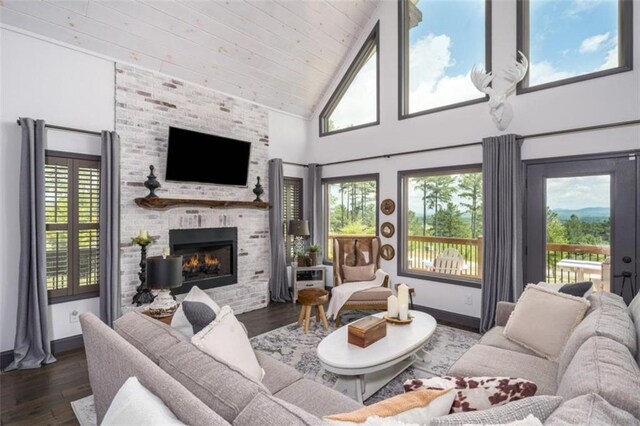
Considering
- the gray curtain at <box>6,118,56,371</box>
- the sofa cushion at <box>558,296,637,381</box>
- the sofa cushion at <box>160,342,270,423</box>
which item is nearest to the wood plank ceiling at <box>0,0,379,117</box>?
the gray curtain at <box>6,118,56,371</box>

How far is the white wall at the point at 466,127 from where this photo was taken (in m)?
3.40

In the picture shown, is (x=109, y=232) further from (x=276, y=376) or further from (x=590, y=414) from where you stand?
(x=590, y=414)

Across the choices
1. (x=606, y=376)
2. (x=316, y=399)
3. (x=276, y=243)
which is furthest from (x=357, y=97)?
(x=606, y=376)

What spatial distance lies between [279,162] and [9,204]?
3.34 metres

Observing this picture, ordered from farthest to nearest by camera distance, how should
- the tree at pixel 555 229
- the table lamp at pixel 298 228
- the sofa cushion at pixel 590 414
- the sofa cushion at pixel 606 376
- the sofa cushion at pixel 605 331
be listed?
the table lamp at pixel 298 228 < the tree at pixel 555 229 < the sofa cushion at pixel 605 331 < the sofa cushion at pixel 606 376 < the sofa cushion at pixel 590 414

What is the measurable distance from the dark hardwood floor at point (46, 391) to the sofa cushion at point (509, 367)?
107 inches

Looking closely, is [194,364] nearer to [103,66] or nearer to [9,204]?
[9,204]

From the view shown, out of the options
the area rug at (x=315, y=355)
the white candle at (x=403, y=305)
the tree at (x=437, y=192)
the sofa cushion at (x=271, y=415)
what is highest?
the tree at (x=437, y=192)

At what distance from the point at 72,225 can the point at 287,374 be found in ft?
10.0

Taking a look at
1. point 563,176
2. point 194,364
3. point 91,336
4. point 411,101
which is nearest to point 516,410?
point 194,364

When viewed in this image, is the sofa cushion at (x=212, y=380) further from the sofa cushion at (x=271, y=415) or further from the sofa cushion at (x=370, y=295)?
the sofa cushion at (x=370, y=295)

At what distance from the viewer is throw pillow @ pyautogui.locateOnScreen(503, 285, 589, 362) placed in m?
2.28

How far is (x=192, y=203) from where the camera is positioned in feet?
14.5

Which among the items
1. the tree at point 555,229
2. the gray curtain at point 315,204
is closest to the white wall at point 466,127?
the gray curtain at point 315,204
